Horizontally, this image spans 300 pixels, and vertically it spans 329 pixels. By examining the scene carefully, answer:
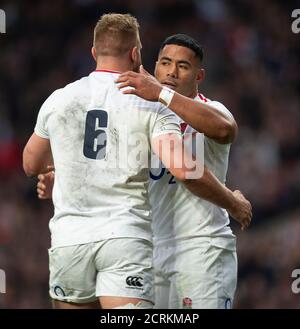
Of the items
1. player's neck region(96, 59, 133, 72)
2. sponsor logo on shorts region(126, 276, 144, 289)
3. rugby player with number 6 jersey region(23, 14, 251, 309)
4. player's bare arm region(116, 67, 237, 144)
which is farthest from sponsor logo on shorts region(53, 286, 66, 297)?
player's neck region(96, 59, 133, 72)

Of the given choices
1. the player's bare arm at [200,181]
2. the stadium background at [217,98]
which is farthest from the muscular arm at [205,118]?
the stadium background at [217,98]

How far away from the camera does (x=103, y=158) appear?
518 cm

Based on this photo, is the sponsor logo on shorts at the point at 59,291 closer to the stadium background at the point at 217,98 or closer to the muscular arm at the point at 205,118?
the muscular arm at the point at 205,118

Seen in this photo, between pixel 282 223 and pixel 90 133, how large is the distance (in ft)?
22.6

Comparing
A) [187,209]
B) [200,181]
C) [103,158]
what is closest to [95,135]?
[103,158]

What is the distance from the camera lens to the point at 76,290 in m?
5.20

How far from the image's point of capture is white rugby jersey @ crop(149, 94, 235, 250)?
588 cm

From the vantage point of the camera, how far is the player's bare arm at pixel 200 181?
16.7ft

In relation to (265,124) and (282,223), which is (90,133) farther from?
(265,124)

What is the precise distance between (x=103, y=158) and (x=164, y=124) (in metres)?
0.40

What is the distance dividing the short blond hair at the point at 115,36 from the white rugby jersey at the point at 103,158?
169 millimetres

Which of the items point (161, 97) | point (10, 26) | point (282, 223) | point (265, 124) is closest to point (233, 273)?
point (161, 97)

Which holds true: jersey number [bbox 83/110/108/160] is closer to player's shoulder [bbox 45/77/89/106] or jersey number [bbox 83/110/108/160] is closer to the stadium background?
player's shoulder [bbox 45/77/89/106]
